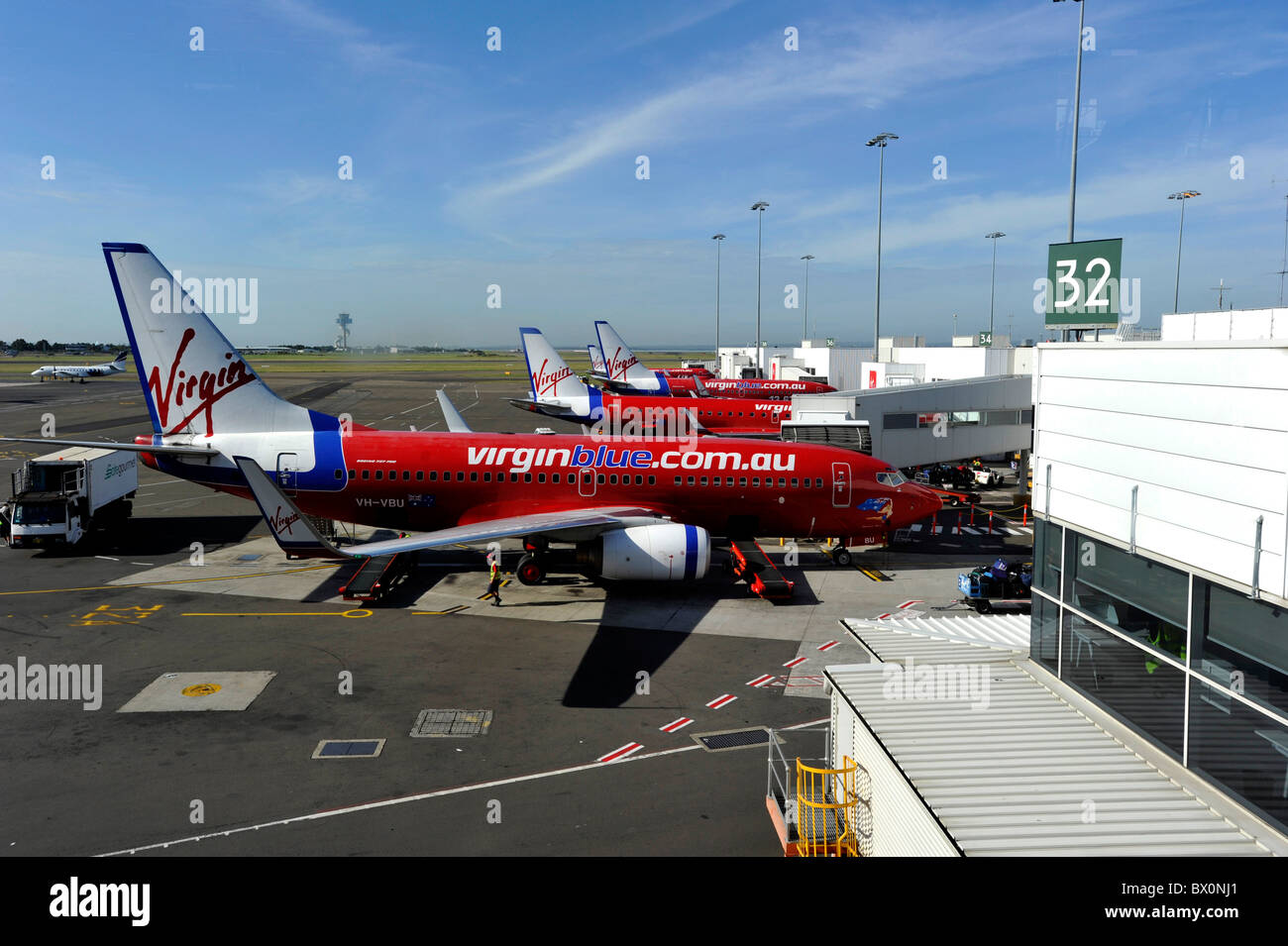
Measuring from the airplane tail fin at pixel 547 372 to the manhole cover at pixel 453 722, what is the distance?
1846 inches

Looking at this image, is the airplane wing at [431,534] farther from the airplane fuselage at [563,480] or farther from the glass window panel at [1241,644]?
the glass window panel at [1241,644]

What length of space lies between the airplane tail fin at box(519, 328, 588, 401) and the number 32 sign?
47738 millimetres

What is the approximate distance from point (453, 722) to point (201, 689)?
6602mm

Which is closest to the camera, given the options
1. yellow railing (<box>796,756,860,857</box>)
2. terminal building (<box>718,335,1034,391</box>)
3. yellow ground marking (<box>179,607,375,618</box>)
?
yellow railing (<box>796,756,860,857</box>)

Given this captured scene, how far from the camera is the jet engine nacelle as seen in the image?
27125mm

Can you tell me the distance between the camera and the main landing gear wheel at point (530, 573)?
29.7m

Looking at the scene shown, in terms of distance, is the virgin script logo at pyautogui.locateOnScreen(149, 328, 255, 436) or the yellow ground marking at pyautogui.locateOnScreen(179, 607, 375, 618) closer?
the yellow ground marking at pyautogui.locateOnScreen(179, 607, 375, 618)

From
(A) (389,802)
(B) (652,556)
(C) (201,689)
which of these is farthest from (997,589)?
(C) (201,689)

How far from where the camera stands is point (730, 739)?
1827 centimetres

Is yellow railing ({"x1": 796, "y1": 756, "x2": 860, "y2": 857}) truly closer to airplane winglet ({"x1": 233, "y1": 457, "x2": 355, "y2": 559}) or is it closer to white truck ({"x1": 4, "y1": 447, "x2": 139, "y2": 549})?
airplane winglet ({"x1": 233, "y1": 457, "x2": 355, "y2": 559})

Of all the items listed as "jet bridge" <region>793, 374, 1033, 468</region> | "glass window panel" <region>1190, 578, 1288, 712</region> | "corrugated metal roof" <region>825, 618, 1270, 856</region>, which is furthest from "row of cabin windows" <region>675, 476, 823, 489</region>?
Answer: "glass window panel" <region>1190, 578, 1288, 712</region>

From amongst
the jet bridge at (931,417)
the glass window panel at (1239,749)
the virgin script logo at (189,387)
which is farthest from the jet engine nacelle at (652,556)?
the glass window panel at (1239,749)
